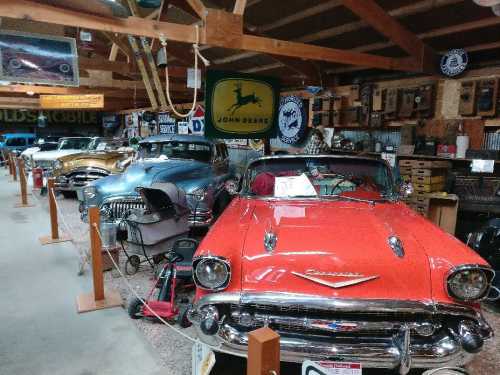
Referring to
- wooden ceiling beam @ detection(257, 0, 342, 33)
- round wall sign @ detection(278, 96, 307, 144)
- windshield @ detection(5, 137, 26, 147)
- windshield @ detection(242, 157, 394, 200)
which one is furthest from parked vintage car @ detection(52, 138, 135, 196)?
A: windshield @ detection(5, 137, 26, 147)

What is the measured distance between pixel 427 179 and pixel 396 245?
352cm

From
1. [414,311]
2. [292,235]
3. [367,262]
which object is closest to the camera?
[414,311]

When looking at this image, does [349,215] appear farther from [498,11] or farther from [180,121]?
[180,121]

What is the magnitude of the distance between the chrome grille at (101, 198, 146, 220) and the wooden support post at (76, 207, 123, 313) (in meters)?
1.58

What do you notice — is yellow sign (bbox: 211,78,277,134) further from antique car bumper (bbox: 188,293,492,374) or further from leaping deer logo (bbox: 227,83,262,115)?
antique car bumper (bbox: 188,293,492,374)

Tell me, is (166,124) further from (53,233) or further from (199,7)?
(199,7)

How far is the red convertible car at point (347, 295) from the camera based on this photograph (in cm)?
207

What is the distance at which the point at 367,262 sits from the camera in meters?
2.21

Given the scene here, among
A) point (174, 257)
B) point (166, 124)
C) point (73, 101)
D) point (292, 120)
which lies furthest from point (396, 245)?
point (166, 124)

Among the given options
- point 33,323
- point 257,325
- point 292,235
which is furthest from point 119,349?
point 292,235

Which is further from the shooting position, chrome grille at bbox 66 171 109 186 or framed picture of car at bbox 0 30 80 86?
chrome grille at bbox 66 171 109 186

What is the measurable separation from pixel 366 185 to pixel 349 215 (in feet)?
2.50

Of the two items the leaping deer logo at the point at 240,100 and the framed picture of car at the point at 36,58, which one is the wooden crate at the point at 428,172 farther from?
the framed picture of car at the point at 36,58

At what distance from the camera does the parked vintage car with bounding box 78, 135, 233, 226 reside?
5.03 metres
